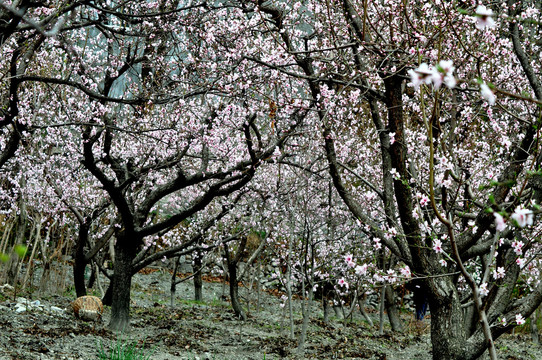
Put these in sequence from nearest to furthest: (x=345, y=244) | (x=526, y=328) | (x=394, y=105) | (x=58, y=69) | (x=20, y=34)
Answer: (x=394, y=105)
(x=20, y=34)
(x=58, y=69)
(x=345, y=244)
(x=526, y=328)

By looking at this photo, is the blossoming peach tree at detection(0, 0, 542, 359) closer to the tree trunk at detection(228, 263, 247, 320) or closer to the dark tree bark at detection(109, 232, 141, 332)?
the dark tree bark at detection(109, 232, 141, 332)

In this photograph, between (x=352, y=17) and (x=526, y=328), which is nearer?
(x=352, y=17)

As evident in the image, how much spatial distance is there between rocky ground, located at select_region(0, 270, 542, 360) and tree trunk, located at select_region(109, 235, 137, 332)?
264mm

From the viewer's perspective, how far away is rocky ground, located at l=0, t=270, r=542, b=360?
6.56 meters

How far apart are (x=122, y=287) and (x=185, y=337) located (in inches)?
59.8

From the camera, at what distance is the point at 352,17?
222 inches

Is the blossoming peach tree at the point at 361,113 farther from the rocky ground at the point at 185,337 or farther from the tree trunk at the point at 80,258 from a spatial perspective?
the rocky ground at the point at 185,337

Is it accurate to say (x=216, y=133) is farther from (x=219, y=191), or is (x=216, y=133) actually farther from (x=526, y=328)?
Result: (x=526, y=328)

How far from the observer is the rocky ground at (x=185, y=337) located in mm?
6562

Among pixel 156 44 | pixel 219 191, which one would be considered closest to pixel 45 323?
pixel 219 191

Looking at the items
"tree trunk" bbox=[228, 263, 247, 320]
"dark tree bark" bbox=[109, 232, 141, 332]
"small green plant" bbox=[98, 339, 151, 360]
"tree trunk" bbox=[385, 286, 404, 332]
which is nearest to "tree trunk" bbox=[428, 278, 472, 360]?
"small green plant" bbox=[98, 339, 151, 360]

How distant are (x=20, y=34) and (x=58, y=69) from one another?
10.0 ft

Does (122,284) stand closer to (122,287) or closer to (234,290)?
(122,287)

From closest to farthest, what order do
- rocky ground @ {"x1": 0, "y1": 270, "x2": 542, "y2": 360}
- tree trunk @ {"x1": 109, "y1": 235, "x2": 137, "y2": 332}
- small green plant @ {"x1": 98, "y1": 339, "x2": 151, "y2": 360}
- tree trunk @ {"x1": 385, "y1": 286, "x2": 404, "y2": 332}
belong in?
1. small green plant @ {"x1": 98, "y1": 339, "x2": 151, "y2": 360}
2. rocky ground @ {"x1": 0, "y1": 270, "x2": 542, "y2": 360}
3. tree trunk @ {"x1": 109, "y1": 235, "x2": 137, "y2": 332}
4. tree trunk @ {"x1": 385, "y1": 286, "x2": 404, "y2": 332}
